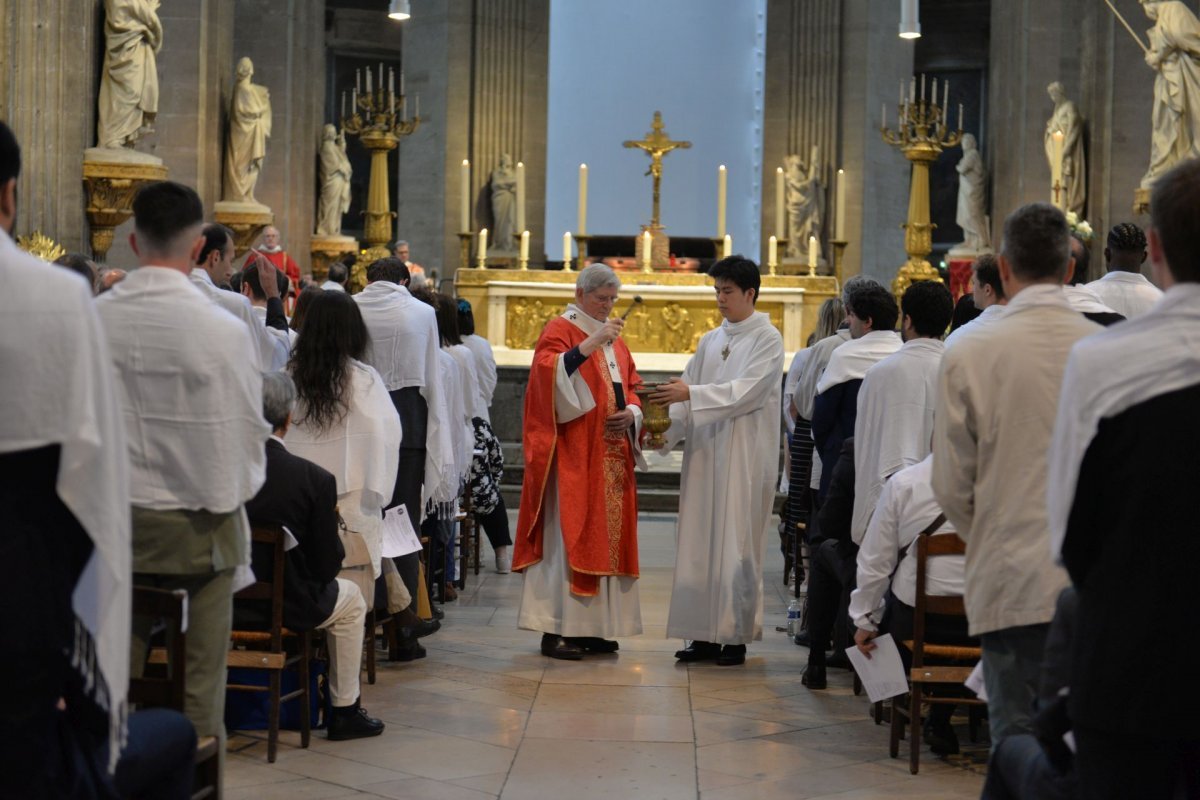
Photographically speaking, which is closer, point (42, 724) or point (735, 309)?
point (42, 724)

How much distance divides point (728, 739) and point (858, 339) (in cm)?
209

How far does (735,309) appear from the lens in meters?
7.43

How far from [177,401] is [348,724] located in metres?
2.22

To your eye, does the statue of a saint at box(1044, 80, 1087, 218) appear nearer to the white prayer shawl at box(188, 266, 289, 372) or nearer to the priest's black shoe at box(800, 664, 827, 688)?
the priest's black shoe at box(800, 664, 827, 688)

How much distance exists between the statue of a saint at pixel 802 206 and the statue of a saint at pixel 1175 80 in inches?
387

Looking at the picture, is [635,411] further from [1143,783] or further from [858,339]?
[1143,783]

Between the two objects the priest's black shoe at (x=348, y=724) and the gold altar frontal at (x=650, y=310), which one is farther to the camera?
the gold altar frontal at (x=650, y=310)

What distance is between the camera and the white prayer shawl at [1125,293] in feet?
21.4

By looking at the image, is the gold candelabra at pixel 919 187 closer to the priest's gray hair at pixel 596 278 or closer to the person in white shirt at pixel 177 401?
the priest's gray hair at pixel 596 278

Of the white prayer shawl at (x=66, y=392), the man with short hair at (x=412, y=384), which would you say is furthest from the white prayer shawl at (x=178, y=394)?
the man with short hair at (x=412, y=384)

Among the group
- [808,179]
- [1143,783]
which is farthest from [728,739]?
[808,179]

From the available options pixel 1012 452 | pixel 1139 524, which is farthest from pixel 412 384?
pixel 1139 524

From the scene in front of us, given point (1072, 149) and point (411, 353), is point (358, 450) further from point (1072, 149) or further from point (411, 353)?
point (1072, 149)

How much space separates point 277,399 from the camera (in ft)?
16.8
